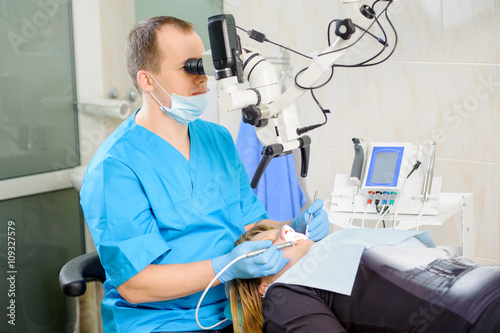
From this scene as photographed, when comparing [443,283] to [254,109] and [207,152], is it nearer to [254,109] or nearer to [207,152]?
[254,109]

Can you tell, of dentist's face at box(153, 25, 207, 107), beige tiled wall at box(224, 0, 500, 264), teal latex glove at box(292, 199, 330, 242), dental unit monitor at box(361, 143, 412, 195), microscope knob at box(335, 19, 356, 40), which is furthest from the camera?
beige tiled wall at box(224, 0, 500, 264)

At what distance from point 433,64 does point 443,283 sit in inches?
42.3

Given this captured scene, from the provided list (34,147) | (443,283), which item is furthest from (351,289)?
(34,147)

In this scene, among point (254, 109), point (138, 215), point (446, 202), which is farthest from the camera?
point (446, 202)

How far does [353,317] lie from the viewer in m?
1.41

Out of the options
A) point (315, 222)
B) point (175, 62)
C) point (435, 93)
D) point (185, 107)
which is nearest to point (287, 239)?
point (315, 222)

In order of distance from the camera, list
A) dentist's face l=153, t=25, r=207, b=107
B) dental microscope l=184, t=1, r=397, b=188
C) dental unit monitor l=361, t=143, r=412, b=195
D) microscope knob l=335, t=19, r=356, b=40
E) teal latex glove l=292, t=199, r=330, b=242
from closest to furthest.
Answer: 1. dental microscope l=184, t=1, r=397, b=188
2. microscope knob l=335, t=19, r=356, b=40
3. dentist's face l=153, t=25, r=207, b=107
4. teal latex glove l=292, t=199, r=330, b=242
5. dental unit monitor l=361, t=143, r=412, b=195

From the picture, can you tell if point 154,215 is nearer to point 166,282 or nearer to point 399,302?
point 166,282

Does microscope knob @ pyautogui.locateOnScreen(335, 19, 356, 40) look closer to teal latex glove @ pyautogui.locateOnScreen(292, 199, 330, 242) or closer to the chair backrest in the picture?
teal latex glove @ pyautogui.locateOnScreen(292, 199, 330, 242)

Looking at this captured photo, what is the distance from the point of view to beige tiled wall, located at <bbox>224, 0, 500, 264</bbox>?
209 centimetres

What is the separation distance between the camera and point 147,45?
155 cm

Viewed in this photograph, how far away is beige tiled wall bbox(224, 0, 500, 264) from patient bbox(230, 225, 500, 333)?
0.78 meters

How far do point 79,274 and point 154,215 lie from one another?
269mm

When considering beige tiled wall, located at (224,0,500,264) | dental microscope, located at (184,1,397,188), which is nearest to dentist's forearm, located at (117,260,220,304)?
dental microscope, located at (184,1,397,188)
